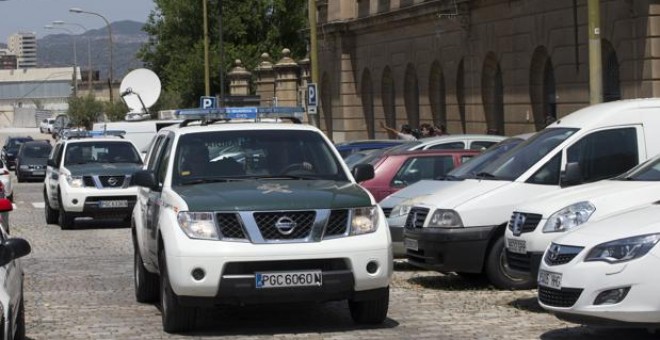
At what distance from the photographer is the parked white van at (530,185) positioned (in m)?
13.5

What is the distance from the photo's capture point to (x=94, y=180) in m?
25.2

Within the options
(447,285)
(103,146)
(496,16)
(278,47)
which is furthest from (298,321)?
(278,47)

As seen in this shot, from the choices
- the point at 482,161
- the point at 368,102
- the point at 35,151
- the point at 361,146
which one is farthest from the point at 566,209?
the point at 35,151

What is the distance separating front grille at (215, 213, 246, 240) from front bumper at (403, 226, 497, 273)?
3610 millimetres

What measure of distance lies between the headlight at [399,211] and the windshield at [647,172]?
3.85 meters

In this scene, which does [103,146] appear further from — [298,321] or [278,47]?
[278,47]

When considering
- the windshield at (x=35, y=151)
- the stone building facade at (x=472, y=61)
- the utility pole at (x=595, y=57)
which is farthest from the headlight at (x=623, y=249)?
the windshield at (x=35, y=151)

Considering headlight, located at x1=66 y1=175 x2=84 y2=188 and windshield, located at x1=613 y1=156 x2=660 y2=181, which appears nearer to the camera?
windshield, located at x1=613 y1=156 x2=660 y2=181

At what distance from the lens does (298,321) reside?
11.8 metres

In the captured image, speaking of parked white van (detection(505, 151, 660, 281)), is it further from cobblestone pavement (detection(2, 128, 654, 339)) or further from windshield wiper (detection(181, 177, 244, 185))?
windshield wiper (detection(181, 177, 244, 185))

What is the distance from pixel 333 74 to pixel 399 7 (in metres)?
9.30

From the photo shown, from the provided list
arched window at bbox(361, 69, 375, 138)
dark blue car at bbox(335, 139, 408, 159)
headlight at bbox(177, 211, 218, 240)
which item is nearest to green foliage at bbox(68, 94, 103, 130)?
arched window at bbox(361, 69, 375, 138)

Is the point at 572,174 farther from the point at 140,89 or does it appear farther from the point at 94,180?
the point at 140,89

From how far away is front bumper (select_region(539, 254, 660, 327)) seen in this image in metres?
9.16
